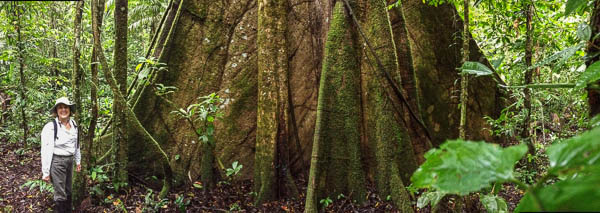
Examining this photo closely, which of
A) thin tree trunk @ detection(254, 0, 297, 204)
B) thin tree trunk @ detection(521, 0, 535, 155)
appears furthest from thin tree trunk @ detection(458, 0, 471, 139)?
thin tree trunk @ detection(254, 0, 297, 204)

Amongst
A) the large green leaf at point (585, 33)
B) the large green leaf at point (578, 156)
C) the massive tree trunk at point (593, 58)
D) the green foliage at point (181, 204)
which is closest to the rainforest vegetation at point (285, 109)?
the green foliage at point (181, 204)

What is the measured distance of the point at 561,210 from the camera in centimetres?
43

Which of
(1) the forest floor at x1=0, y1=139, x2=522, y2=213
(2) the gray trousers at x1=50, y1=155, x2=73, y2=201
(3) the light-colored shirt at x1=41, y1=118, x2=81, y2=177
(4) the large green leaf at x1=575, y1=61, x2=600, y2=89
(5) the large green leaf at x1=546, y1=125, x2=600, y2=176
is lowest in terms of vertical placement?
(1) the forest floor at x1=0, y1=139, x2=522, y2=213

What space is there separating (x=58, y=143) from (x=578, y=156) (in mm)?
5691

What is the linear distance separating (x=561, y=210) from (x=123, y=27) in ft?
17.6

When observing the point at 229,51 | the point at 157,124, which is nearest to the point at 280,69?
the point at 229,51

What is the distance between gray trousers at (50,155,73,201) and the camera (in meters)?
4.73

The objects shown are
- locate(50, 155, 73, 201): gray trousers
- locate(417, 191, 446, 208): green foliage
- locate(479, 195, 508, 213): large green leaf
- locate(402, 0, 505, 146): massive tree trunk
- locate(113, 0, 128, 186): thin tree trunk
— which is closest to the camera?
locate(417, 191, 446, 208): green foliage

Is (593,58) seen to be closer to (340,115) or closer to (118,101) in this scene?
(340,115)

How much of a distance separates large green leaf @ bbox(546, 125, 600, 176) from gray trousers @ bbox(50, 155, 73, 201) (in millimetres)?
5572

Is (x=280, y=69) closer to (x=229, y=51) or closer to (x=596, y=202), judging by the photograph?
(x=229, y=51)

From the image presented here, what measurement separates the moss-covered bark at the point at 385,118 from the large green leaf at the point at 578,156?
3936 millimetres

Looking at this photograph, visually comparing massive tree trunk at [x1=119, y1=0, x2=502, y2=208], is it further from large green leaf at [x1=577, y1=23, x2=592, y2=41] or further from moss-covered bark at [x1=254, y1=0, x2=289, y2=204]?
large green leaf at [x1=577, y1=23, x2=592, y2=41]

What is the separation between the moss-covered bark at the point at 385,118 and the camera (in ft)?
14.5
